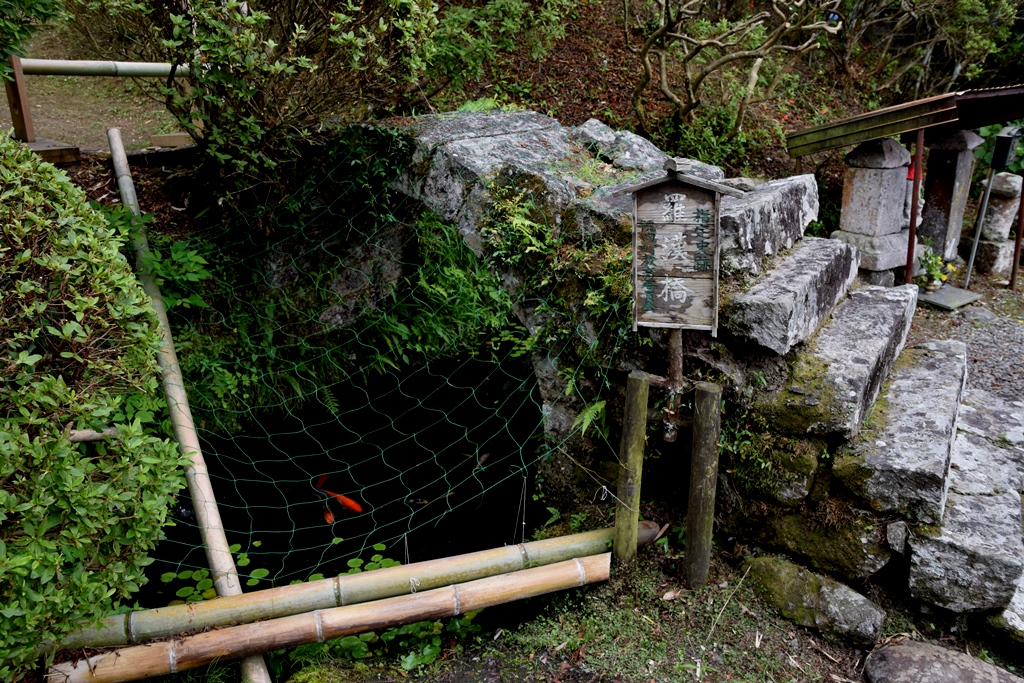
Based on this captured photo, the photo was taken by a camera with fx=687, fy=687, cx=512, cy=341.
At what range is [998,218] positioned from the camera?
329 inches

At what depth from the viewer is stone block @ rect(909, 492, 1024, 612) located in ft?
9.83

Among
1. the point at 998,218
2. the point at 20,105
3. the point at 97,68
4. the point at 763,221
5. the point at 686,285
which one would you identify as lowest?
the point at 998,218

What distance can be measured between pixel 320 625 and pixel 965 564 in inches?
113

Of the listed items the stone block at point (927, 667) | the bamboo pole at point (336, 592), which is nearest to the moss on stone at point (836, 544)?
the stone block at point (927, 667)

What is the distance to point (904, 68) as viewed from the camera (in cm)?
998

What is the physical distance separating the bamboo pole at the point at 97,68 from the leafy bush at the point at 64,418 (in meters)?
2.12

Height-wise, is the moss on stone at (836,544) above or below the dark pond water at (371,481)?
above

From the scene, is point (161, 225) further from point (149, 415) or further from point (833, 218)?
point (833, 218)

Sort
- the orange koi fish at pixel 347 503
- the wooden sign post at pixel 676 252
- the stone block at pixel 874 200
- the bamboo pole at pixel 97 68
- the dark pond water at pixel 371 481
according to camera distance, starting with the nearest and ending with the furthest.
A: 1. the wooden sign post at pixel 676 252
2. the bamboo pole at pixel 97 68
3. the dark pond water at pixel 371 481
4. the orange koi fish at pixel 347 503
5. the stone block at pixel 874 200

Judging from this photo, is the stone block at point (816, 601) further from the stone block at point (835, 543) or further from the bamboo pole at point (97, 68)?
the bamboo pole at point (97, 68)

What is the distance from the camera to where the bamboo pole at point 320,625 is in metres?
2.89

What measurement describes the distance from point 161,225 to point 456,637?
13.4ft

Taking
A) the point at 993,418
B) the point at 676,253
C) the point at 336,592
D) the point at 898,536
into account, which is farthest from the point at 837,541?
the point at 336,592

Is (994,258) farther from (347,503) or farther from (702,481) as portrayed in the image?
(347,503)
